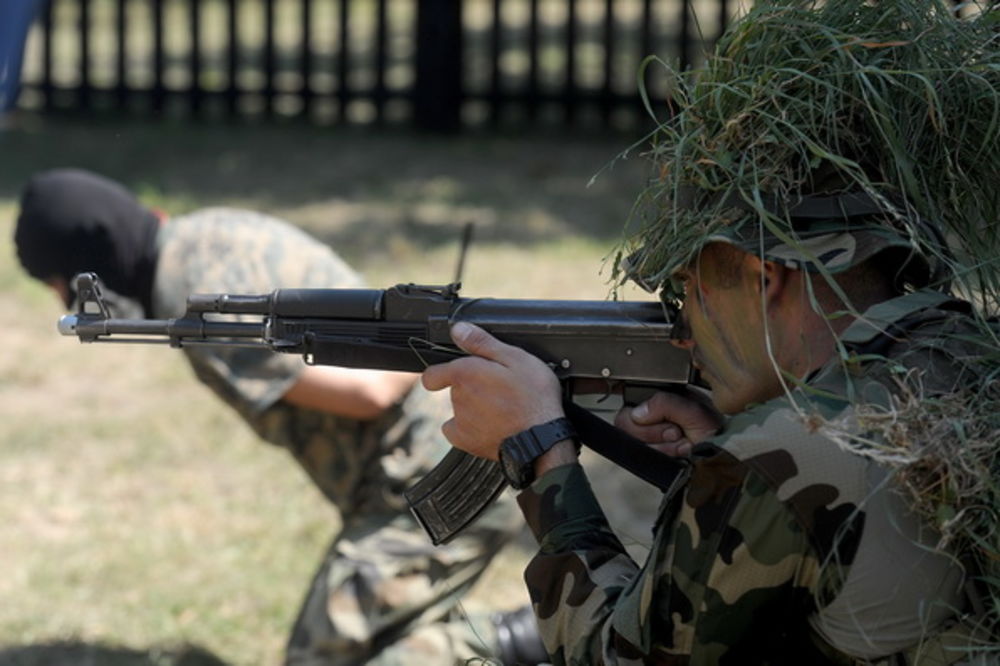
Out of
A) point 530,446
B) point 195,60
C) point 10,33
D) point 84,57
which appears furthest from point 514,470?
point 84,57

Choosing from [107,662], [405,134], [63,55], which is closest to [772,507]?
[107,662]

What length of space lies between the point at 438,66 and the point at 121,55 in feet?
9.72

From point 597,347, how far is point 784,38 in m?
0.71

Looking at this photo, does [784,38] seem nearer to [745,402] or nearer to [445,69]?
[745,402]

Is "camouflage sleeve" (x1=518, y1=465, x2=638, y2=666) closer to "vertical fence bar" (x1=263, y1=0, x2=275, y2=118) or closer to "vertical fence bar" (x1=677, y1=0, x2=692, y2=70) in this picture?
"vertical fence bar" (x1=677, y1=0, x2=692, y2=70)

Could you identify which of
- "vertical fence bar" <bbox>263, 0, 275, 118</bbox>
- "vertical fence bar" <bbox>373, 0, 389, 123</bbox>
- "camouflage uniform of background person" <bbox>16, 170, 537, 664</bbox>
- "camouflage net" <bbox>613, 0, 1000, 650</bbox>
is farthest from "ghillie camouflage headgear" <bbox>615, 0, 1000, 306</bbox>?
"vertical fence bar" <bbox>263, 0, 275, 118</bbox>

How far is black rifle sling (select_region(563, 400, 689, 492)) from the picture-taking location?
2814 mm

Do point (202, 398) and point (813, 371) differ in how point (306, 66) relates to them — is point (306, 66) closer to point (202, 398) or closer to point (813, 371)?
point (202, 398)

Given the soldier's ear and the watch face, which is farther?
the watch face

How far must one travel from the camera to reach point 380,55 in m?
12.8

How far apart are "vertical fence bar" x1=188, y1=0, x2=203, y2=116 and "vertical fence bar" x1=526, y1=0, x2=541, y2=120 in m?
3.02

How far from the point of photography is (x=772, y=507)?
2.17 metres

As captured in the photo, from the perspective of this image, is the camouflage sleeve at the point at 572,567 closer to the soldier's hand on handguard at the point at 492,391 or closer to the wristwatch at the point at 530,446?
the wristwatch at the point at 530,446

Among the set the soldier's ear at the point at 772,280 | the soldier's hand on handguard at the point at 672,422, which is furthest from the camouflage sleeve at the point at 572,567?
the soldier's ear at the point at 772,280
